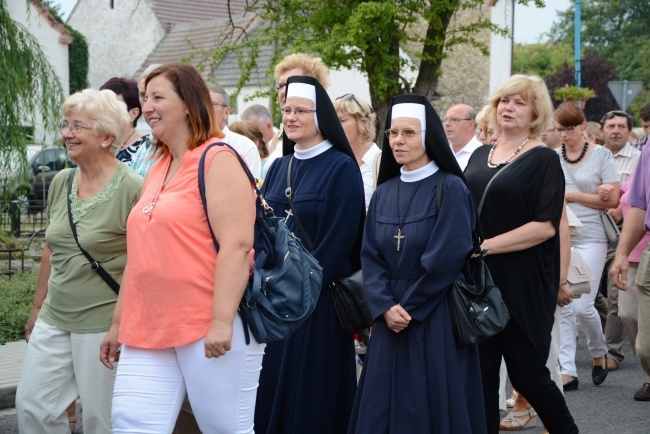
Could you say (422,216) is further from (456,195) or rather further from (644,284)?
(644,284)

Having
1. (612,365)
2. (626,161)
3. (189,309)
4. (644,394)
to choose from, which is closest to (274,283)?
(189,309)

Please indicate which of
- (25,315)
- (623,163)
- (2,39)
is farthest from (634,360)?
(2,39)

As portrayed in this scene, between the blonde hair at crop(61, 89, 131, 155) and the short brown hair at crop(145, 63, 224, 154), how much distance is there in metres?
1.09

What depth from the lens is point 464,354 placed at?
196 inches

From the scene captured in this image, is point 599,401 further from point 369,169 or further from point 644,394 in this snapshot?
point 369,169

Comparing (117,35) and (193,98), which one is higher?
(117,35)

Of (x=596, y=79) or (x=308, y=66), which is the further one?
(x=596, y=79)

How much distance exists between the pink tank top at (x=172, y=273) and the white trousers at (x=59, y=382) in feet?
3.40

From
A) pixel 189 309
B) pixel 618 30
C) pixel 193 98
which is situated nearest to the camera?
pixel 189 309

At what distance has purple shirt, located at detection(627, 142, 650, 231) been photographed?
6.46 m

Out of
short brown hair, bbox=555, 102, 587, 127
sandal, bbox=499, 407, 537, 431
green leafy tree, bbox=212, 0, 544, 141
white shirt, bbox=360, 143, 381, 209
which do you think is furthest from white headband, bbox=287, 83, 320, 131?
green leafy tree, bbox=212, 0, 544, 141

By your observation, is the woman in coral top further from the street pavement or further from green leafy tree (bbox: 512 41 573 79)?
green leafy tree (bbox: 512 41 573 79)

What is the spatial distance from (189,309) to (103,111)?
1767 millimetres

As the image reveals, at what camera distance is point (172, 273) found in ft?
12.9
